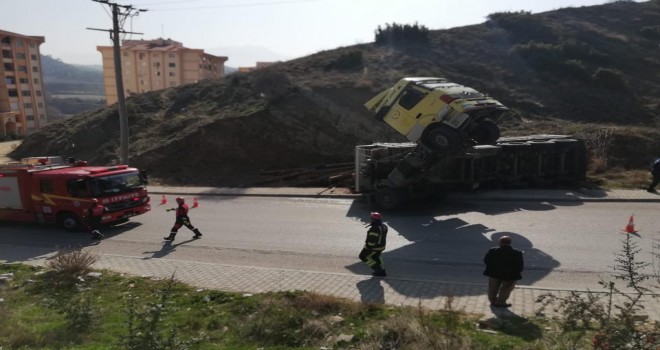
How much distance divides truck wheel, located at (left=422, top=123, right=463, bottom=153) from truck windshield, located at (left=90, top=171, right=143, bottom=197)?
894 centimetres

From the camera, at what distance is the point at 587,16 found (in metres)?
43.5

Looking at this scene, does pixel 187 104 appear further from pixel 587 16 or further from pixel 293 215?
pixel 587 16

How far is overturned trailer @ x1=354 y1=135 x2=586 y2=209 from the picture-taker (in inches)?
594

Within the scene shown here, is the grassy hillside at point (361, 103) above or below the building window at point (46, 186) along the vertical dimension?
above

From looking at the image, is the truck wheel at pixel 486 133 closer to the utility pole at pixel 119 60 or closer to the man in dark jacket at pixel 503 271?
the man in dark jacket at pixel 503 271

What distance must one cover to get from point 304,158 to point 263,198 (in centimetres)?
526

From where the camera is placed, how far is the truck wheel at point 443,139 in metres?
13.8

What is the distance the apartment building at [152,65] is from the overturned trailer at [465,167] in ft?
222

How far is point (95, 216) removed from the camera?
561 inches

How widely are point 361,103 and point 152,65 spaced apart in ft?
204

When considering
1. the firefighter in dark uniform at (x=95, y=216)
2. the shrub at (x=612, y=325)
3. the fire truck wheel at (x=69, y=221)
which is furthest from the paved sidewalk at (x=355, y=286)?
the fire truck wheel at (x=69, y=221)

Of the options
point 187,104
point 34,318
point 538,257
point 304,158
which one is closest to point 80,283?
point 34,318

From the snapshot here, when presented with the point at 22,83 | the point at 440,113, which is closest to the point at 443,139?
the point at 440,113

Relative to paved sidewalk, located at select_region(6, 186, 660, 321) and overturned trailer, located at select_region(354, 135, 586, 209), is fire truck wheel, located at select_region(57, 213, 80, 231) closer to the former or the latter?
paved sidewalk, located at select_region(6, 186, 660, 321)
